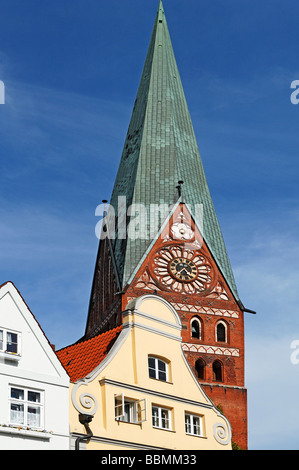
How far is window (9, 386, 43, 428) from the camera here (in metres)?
18.4

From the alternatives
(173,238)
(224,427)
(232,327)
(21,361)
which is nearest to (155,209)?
(173,238)

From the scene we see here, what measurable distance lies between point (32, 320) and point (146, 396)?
10.7ft

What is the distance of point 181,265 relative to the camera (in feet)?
162

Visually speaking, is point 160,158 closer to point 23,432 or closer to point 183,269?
point 183,269

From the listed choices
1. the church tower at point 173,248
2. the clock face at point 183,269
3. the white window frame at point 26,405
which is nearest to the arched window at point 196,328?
the church tower at point 173,248

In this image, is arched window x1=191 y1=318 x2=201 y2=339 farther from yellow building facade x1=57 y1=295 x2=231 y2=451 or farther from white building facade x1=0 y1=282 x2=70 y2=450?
white building facade x1=0 y1=282 x2=70 y2=450

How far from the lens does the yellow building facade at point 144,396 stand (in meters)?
20.1

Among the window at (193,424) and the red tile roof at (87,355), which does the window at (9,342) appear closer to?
the red tile roof at (87,355)

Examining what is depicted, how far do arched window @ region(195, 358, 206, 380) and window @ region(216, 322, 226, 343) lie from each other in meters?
1.60

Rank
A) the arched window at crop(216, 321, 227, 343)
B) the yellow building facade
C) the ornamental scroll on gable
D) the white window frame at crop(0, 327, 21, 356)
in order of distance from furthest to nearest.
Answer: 1. the ornamental scroll on gable
2. the arched window at crop(216, 321, 227, 343)
3. the yellow building facade
4. the white window frame at crop(0, 327, 21, 356)

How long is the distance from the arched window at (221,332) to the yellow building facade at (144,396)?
978 inches

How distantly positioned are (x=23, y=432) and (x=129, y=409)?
3.31 metres

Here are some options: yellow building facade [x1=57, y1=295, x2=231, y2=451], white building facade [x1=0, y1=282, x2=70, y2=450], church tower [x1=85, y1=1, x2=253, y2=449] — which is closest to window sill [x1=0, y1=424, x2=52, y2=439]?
white building facade [x1=0, y1=282, x2=70, y2=450]
